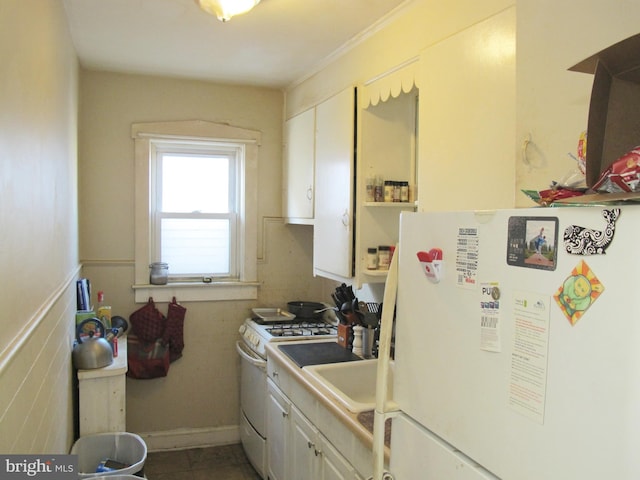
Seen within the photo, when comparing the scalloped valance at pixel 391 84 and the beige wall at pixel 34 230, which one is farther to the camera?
the scalloped valance at pixel 391 84

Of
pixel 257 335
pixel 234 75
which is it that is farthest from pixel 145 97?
pixel 257 335

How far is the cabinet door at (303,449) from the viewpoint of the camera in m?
2.26

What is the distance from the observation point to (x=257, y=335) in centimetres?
329

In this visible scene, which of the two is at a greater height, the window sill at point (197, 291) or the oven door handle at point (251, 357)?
the window sill at point (197, 291)

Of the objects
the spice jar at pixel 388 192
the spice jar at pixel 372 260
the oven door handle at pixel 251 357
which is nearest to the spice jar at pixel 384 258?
the spice jar at pixel 372 260

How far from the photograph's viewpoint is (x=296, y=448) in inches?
98.9

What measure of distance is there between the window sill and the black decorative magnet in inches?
123

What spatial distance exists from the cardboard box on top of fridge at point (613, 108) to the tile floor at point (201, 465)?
9.81 feet

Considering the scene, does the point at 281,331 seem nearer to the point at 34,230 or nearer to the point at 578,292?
the point at 34,230

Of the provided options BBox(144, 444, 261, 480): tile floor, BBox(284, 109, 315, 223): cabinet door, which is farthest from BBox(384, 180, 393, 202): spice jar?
BBox(144, 444, 261, 480): tile floor

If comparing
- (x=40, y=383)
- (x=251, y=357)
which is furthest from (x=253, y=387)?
(x=40, y=383)

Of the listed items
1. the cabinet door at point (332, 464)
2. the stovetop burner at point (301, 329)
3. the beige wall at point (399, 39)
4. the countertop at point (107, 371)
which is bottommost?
the cabinet door at point (332, 464)

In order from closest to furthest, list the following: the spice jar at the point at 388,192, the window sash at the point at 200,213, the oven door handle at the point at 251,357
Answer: the spice jar at the point at 388,192 < the oven door handle at the point at 251,357 < the window sash at the point at 200,213

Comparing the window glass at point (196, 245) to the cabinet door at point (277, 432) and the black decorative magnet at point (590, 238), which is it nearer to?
the cabinet door at point (277, 432)
